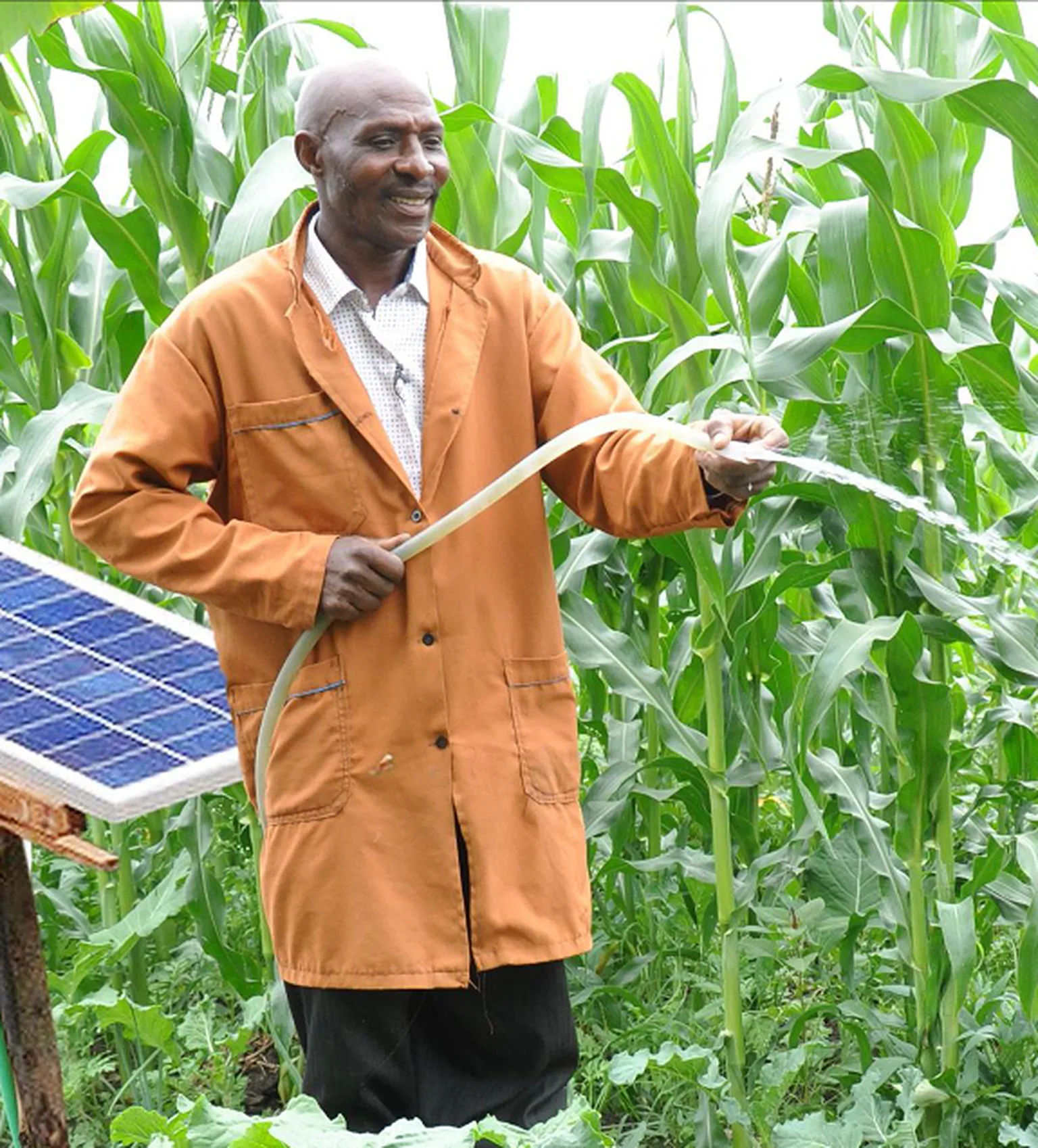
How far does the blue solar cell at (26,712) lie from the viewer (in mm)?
2021

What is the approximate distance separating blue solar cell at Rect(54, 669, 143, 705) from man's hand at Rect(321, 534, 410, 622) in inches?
10.6

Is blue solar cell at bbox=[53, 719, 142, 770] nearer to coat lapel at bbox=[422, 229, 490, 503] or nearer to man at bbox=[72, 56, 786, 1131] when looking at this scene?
man at bbox=[72, 56, 786, 1131]

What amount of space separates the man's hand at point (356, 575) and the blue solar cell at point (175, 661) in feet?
0.53

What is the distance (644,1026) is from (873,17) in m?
1.69

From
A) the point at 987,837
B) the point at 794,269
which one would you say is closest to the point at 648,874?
the point at 987,837

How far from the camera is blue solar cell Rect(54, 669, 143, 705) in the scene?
213cm

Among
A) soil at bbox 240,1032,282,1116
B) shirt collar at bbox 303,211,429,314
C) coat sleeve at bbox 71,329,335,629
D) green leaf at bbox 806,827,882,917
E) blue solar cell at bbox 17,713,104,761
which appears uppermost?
shirt collar at bbox 303,211,429,314

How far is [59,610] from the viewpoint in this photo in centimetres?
234

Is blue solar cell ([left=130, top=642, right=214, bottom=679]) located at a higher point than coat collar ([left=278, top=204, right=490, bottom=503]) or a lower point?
lower

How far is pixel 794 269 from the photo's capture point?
9.24 ft

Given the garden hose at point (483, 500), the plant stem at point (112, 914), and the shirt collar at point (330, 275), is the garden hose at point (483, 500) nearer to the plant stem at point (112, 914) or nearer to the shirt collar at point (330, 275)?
the shirt collar at point (330, 275)

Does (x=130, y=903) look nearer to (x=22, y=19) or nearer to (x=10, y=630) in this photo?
(x=10, y=630)

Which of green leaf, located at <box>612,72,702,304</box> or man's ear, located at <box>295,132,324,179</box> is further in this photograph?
green leaf, located at <box>612,72,702,304</box>

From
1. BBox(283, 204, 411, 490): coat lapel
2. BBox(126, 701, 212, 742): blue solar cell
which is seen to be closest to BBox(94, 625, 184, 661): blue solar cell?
BBox(126, 701, 212, 742): blue solar cell
